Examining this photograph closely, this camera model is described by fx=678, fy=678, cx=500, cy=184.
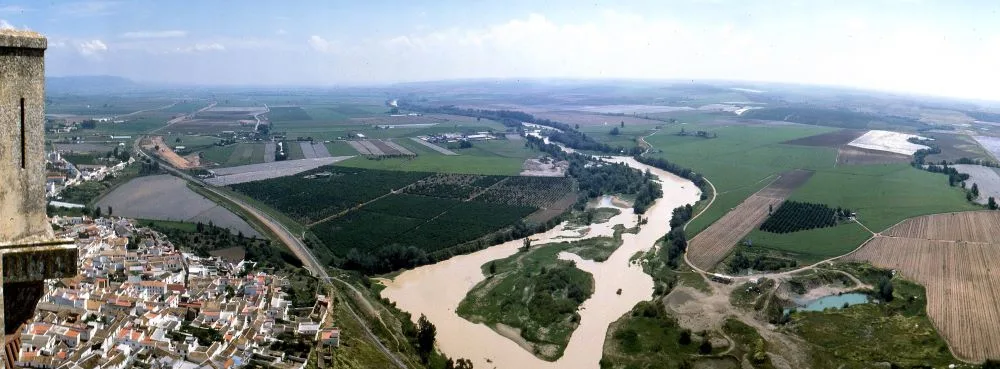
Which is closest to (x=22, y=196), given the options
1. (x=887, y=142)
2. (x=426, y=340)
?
(x=426, y=340)

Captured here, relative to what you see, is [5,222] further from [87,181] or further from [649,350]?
[87,181]

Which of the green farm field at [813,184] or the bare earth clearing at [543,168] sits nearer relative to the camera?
the green farm field at [813,184]

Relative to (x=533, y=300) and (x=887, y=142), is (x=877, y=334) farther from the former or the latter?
(x=887, y=142)

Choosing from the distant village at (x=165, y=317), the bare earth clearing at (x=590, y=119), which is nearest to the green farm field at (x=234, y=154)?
the distant village at (x=165, y=317)

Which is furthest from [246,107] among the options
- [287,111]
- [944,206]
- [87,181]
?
[944,206]

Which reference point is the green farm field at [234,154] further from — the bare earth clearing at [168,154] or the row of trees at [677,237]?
the row of trees at [677,237]

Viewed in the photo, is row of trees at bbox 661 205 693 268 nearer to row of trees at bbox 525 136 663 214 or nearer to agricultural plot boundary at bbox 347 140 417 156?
row of trees at bbox 525 136 663 214

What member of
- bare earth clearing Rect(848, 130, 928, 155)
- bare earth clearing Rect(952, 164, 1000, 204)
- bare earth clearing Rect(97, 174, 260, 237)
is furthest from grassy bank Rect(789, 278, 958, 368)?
bare earth clearing Rect(848, 130, 928, 155)
